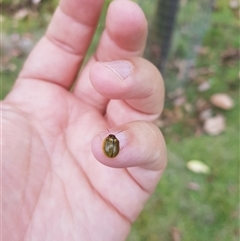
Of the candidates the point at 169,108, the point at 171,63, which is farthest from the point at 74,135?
the point at 171,63

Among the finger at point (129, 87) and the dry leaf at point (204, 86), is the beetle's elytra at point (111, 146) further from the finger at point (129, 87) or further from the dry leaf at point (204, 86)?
the dry leaf at point (204, 86)

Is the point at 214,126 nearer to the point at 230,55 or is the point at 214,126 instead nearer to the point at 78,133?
the point at 230,55

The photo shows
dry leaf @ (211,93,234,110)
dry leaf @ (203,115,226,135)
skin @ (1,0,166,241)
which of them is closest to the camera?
skin @ (1,0,166,241)

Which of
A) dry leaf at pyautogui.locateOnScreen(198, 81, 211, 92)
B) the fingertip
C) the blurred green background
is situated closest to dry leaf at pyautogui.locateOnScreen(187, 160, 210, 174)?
the blurred green background

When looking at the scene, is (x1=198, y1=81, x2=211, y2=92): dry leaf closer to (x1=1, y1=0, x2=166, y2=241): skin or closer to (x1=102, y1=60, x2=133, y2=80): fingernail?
(x1=1, y1=0, x2=166, y2=241): skin

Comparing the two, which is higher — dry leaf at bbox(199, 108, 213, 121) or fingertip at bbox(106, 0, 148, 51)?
fingertip at bbox(106, 0, 148, 51)

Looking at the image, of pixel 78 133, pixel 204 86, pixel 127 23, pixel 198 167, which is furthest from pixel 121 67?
pixel 204 86
